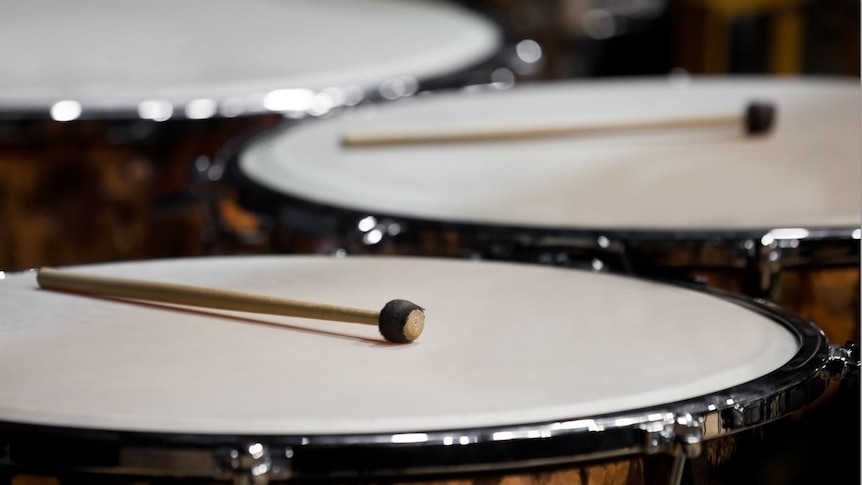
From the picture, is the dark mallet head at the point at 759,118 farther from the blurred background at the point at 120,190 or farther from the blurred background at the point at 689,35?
the blurred background at the point at 689,35

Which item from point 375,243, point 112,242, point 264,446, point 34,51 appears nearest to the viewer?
point 264,446

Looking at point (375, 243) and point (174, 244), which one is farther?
point (174, 244)

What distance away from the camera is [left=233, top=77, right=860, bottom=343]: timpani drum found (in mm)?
925

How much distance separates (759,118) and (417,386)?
2.20 feet

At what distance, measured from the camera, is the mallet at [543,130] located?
47.2 inches

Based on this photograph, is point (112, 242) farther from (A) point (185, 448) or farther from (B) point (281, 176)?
(A) point (185, 448)

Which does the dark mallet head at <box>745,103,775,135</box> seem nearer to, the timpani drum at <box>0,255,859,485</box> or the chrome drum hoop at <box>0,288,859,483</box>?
the timpani drum at <box>0,255,859,485</box>

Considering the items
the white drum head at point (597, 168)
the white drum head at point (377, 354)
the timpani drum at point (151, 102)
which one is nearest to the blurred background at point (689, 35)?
the timpani drum at point (151, 102)

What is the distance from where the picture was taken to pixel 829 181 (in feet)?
3.57

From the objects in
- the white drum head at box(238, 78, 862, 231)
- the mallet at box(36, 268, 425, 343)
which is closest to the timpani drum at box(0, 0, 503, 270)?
the white drum head at box(238, 78, 862, 231)

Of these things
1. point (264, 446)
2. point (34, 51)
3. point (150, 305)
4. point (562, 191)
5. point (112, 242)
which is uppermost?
point (34, 51)

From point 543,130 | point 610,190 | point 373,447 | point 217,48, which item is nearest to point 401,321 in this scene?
point 373,447

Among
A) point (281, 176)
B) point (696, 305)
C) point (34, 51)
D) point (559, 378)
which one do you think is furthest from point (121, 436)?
point (34, 51)

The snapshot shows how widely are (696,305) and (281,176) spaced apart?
43cm
